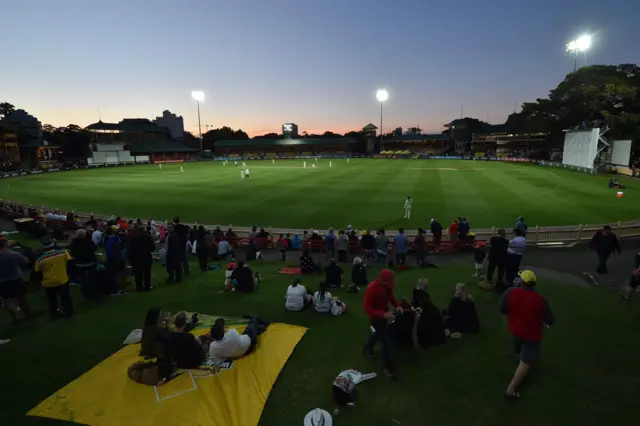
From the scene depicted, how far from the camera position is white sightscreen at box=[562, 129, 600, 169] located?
46.2m

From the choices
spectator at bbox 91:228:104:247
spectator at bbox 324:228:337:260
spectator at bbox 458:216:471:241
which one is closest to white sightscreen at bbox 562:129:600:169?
spectator at bbox 458:216:471:241

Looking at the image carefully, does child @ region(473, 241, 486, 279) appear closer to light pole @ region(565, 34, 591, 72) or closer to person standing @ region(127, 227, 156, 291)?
person standing @ region(127, 227, 156, 291)

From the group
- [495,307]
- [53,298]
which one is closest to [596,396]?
[495,307]

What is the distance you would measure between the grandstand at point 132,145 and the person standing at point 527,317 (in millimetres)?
94926

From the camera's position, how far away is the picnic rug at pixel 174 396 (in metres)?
4.83

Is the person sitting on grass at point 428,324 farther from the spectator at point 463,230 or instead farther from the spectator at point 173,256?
the spectator at point 463,230

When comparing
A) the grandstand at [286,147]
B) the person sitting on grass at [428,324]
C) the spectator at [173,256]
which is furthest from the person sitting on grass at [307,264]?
the grandstand at [286,147]

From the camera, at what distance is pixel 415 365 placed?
595 cm

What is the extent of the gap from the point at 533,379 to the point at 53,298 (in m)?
9.20

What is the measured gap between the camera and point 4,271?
719 centimetres

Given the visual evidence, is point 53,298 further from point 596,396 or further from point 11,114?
point 11,114

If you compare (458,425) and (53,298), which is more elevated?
(53,298)

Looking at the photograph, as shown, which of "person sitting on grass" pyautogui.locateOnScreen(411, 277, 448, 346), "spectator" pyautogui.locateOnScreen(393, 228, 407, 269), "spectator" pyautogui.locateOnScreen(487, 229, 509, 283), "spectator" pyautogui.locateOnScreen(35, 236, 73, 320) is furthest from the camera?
"spectator" pyautogui.locateOnScreen(393, 228, 407, 269)

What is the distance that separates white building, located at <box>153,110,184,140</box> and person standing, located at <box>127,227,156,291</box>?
157 m
